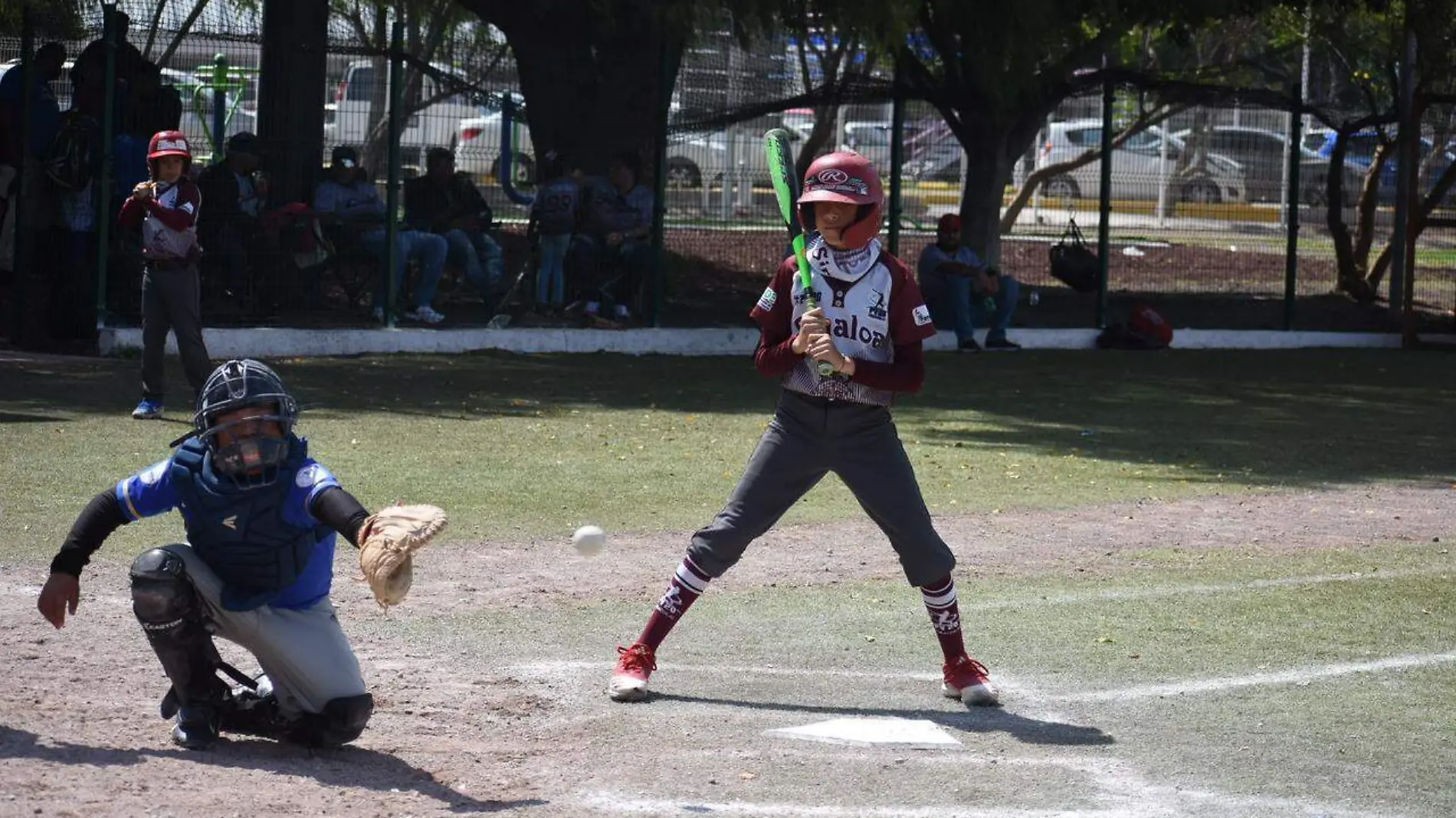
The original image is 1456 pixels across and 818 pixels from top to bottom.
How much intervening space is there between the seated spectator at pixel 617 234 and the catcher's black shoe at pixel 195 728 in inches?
530

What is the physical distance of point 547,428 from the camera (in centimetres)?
1304

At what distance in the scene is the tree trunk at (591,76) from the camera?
61.2 ft

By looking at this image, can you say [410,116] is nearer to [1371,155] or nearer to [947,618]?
[1371,155]

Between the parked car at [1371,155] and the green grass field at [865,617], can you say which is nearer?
the green grass field at [865,617]

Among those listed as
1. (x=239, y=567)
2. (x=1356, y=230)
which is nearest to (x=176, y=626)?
(x=239, y=567)

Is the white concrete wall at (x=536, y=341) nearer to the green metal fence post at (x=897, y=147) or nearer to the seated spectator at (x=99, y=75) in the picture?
the green metal fence post at (x=897, y=147)

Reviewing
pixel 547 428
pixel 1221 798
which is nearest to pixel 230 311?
pixel 547 428

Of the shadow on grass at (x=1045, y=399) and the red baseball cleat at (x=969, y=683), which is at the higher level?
the shadow on grass at (x=1045, y=399)

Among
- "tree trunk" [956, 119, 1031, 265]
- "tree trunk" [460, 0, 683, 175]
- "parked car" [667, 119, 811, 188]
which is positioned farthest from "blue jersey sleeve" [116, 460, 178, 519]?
"tree trunk" [956, 119, 1031, 265]

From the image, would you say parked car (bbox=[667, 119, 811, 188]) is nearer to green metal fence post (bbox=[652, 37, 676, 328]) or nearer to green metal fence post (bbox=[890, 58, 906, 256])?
green metal fence post (bbox=[652, 37, 676, 328])

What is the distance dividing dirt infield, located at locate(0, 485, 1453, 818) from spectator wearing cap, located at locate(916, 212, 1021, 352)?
33.3 feet

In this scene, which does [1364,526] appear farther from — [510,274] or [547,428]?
[510,274]

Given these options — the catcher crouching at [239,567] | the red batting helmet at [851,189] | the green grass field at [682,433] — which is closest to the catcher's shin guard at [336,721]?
the catcher crouching at [239,567]

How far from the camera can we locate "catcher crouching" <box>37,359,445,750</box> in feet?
17.4
